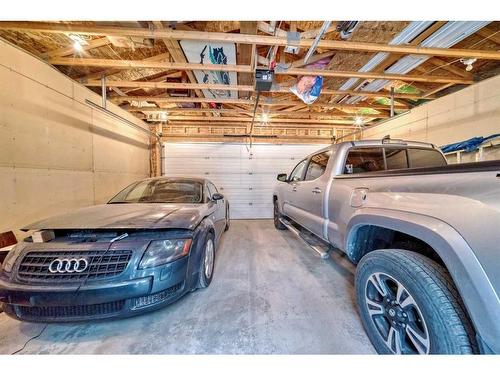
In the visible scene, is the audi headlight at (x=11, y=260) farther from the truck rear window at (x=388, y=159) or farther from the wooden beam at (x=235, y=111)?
the wooden beam at (x=235, y=111)

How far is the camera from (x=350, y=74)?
3.40 meters

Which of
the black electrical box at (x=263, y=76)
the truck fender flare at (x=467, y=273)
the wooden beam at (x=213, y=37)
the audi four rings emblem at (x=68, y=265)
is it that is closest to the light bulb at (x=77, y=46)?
the wooden beam at (x=213, y=37)

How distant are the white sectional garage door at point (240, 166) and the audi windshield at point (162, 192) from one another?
364 cm

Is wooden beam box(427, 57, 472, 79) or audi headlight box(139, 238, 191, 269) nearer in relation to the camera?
audi headlight box(139, 238, 191, 269)

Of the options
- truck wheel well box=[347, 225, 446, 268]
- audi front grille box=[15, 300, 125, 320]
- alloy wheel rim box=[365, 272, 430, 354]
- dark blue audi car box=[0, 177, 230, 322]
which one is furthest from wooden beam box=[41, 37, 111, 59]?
alloy wheel rim box=[365, 272, 430, 354]

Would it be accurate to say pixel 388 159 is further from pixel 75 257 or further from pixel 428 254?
pixel 75 257

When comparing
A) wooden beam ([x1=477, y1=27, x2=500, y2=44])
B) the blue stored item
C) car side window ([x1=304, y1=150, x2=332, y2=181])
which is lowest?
car side window ([x1=304, y1=150, x2=332, y2=181])

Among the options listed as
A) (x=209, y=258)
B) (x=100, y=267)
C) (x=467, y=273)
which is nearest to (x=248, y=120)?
(x=209, y=258)

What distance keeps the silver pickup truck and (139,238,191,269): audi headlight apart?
1.55 meters

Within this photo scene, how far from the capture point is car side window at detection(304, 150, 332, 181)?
286 centimetres

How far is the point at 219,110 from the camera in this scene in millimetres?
5191

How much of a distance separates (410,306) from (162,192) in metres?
3.22

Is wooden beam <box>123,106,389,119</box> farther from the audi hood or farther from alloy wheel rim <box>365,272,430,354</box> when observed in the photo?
alloy wheel rim <box>365,272,430,354</box>
